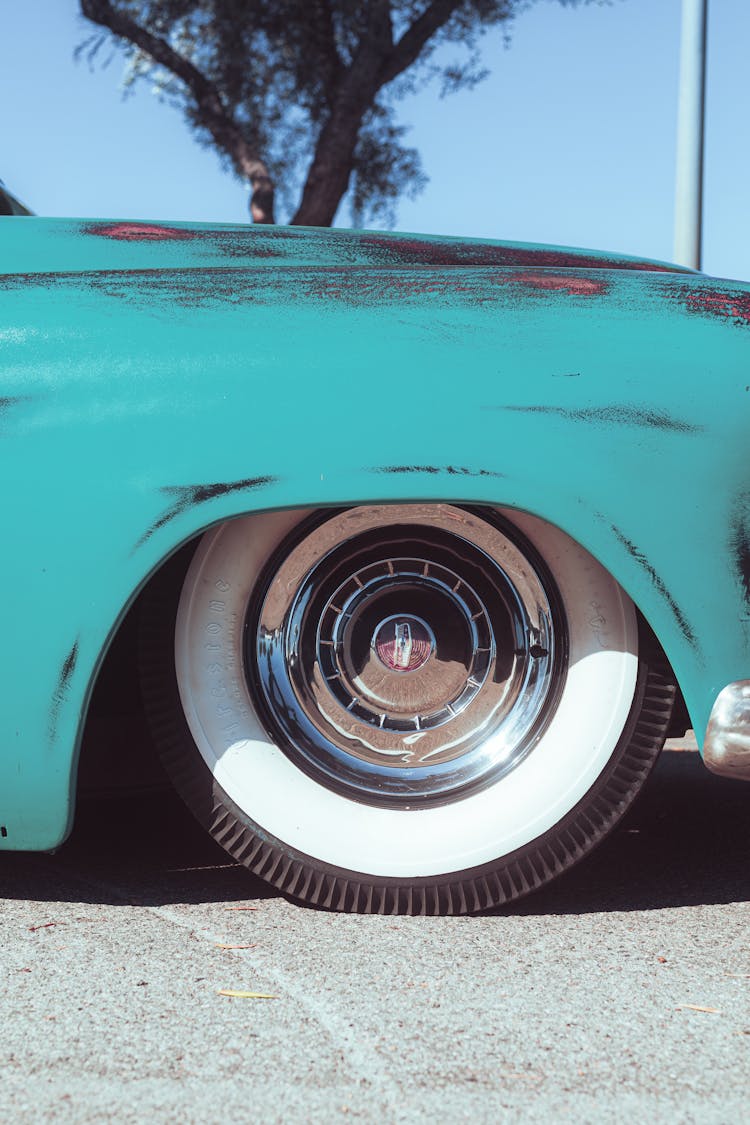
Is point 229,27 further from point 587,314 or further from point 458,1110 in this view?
point 458,1110

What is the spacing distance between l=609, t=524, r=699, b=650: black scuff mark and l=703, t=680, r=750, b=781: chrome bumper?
0.09m

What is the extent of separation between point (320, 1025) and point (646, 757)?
2.27 feet

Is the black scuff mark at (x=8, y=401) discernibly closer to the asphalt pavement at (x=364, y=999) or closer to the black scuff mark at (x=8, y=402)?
the black scuff mark at (x=8, y=402)

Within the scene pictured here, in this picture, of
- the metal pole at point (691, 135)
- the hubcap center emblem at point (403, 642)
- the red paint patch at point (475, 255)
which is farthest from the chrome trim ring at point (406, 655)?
the metal pole at point (691, 135)

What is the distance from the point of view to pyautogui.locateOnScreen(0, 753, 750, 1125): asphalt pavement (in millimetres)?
1235

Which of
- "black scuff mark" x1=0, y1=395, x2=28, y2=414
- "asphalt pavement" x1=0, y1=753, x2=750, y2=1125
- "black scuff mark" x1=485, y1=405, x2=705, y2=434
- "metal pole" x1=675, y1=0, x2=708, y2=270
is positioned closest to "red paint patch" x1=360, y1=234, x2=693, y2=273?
"black scuff mark" x1=485, y1=405, x2=705, y2=434

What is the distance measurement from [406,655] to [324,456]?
0.42 metres

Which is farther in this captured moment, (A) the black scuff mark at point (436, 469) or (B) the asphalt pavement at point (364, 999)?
(A) the black scuff mark at point (436, 469)

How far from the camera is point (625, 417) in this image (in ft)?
5.52

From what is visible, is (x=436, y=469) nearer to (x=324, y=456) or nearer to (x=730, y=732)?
(x=324, y=456)

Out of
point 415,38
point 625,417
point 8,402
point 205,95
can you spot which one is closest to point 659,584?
point 625,417

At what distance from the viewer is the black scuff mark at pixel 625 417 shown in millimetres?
1674

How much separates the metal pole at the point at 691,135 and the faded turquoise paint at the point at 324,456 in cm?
477

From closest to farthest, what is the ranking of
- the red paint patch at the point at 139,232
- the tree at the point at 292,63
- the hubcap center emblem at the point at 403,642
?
the hubcap center emblem at the point at 403,642, the red paint patch at the point at 139,232, the tree at the point at 292,63
